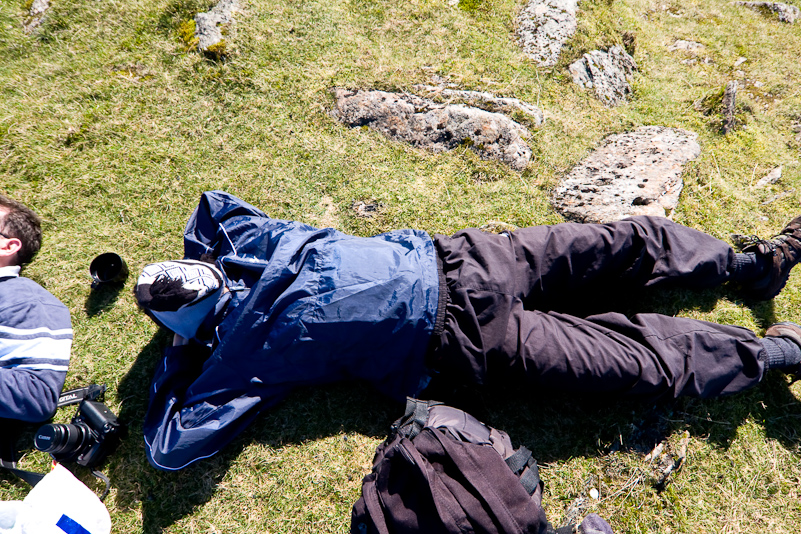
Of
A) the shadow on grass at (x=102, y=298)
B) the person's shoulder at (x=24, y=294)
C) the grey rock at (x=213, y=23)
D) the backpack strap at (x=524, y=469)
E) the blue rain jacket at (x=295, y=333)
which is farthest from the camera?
the grey rock at (x=213, y=23)

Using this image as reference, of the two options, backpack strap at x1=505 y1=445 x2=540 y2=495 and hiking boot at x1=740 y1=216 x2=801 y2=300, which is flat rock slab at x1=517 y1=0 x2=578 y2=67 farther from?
backpack strap at x1=505 y1=445 x2=540 y2=495

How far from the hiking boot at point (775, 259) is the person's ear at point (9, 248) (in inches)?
266

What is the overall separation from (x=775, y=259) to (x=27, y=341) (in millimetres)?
6426

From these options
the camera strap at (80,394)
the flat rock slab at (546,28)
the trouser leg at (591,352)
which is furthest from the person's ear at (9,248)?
the flat rock slab at (546,28)

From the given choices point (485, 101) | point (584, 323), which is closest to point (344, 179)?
point (485, 101)

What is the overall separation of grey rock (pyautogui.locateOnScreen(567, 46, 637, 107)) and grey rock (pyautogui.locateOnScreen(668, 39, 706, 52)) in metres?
1.26

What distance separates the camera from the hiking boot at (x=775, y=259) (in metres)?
3.69

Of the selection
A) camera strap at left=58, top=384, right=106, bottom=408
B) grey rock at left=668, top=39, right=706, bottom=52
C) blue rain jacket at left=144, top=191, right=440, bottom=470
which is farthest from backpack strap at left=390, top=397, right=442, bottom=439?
grey rock at left=668, top=39, right=706, bottom=52

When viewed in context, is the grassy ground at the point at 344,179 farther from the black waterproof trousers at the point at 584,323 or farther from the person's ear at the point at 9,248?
the black waterproof trousers at the point at 584,323

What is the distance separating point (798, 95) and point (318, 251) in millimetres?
6740

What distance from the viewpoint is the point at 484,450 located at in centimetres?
272

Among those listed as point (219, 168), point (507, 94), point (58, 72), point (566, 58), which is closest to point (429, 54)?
point (507, 94)

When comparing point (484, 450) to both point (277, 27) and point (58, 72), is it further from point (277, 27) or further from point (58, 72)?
point (58, 72)

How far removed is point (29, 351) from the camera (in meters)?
3.48
